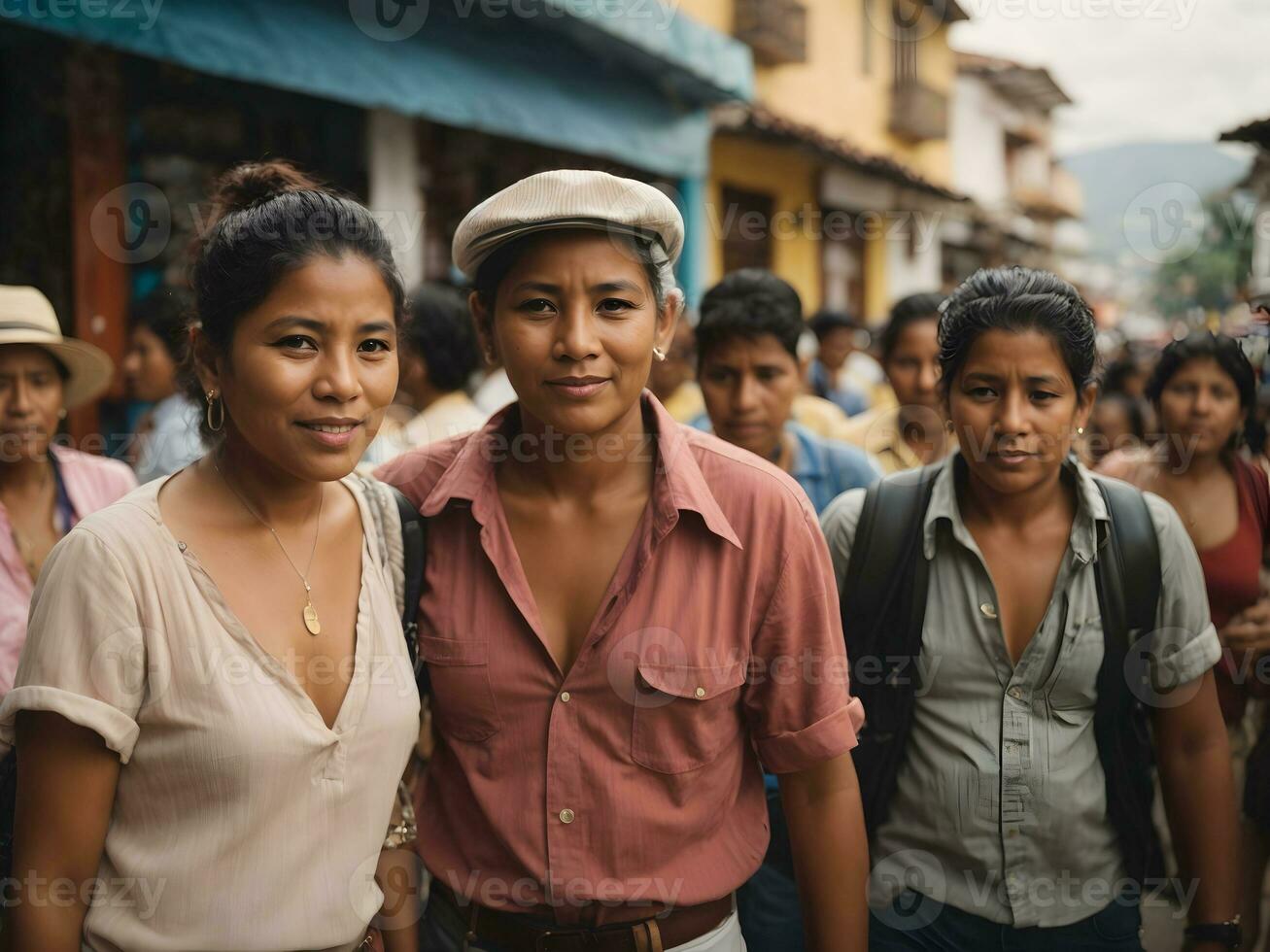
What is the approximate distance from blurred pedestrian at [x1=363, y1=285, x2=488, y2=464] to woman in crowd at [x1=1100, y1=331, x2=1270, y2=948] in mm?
2444

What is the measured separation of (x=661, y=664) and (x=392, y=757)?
52 cm

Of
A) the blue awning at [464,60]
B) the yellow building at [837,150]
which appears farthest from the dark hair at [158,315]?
the yellow building at [837,150]

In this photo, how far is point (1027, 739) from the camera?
2.35 m

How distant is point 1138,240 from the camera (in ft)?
15.4

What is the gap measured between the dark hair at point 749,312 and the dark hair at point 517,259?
1.38 meters

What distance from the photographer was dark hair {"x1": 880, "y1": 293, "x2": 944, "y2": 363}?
4.45m

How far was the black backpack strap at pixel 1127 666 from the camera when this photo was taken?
2352 millimetres

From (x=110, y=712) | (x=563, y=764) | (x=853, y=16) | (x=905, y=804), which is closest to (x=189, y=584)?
(x=110, y=712)

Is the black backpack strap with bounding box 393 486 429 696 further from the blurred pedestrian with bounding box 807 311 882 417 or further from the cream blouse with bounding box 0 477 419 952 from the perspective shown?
the blurred pedestrian with bounding box 807 311 882 417

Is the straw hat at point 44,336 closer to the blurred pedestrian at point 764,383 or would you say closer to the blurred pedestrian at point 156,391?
the blurred pedestrian at point 156,391

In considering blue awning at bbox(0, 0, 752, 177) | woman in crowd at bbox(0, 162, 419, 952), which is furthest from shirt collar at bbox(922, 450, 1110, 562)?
blue awning at bbox(0, 0, 752, 177)

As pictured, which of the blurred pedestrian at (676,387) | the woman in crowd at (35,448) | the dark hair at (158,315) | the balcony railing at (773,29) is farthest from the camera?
the balcony railing at (773,29)

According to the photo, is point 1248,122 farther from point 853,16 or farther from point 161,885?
point 853,16

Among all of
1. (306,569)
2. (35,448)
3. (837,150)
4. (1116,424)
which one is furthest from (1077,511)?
(837,150)
